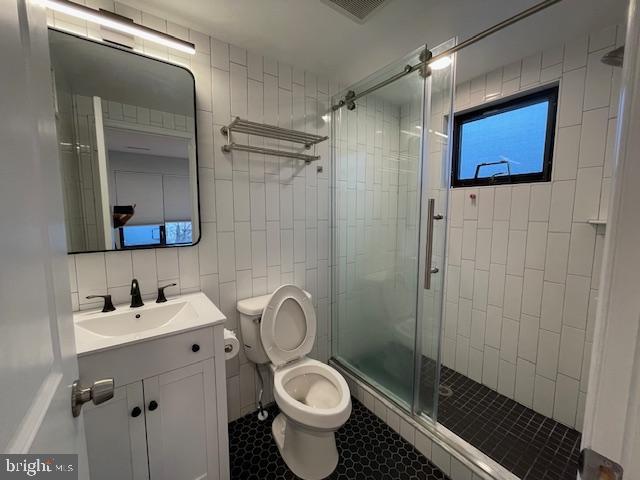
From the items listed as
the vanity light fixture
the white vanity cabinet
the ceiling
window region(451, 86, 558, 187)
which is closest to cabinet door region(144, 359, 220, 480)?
the white vanity cabinet

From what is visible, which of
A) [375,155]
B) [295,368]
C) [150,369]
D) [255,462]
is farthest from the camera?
[375,155]

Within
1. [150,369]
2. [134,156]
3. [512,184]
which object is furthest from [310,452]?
[512,184]

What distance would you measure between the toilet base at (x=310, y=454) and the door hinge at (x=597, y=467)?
3.72 feet

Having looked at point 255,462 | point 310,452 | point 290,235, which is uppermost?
point 290,235

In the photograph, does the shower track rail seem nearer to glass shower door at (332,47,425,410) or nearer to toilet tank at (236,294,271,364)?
glass shower door at (332,47,425,410)

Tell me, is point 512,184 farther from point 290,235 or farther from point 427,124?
point 290,235

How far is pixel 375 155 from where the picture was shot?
196 cm

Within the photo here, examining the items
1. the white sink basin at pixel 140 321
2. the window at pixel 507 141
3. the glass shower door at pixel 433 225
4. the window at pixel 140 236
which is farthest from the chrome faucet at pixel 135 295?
the window at pixel 507 141

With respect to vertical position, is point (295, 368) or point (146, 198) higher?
point (146, 198)

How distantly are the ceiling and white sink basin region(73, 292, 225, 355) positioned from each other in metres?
1.46

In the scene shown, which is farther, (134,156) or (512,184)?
(512,184)

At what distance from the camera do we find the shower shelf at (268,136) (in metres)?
1.51

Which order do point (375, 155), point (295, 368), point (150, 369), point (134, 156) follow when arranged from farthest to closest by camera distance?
point (375, 155) → point (295, 368) → point (134, 156) → point (150, 369)

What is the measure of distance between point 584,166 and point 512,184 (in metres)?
0.37
